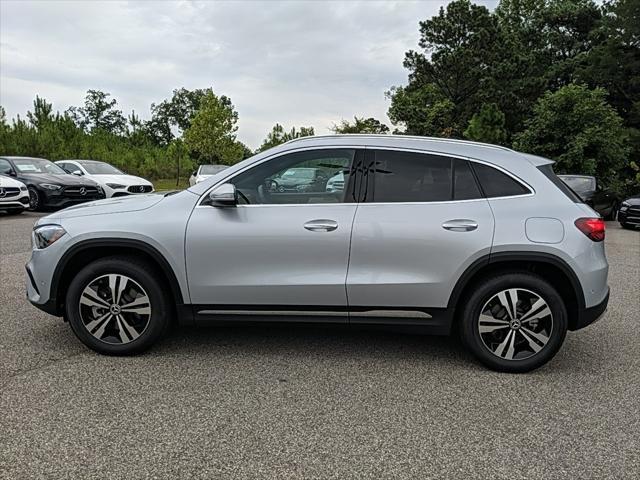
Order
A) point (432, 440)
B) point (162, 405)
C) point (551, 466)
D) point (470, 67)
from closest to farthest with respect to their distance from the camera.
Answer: point (551, 466) → point (432, 440) → point (162, 405) → point (470, 67)

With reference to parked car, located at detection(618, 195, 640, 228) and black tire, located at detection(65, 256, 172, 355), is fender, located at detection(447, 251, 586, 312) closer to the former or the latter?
black tire, located at detection(65, 256, 172, 355)

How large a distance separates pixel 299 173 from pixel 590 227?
2124mm

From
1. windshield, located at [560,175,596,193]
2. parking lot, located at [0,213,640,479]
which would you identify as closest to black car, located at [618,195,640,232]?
windshield, located at [560,175,596,193]

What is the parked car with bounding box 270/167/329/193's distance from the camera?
395 cm

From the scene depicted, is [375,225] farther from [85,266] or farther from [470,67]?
[470,67]

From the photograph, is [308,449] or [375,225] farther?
[375,225]

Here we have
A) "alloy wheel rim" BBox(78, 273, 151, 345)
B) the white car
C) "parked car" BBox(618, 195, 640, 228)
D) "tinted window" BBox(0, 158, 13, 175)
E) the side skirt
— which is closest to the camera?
the side skirt

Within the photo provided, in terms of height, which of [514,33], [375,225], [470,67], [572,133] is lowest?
[375,225]

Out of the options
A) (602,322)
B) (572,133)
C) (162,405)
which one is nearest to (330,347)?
(162,405)

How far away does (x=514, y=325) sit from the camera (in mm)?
3717

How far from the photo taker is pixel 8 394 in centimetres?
327

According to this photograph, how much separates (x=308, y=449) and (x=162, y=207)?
211cm

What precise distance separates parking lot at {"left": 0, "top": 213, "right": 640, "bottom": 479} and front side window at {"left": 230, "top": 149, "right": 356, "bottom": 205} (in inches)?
47.9

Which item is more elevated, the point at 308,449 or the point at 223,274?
the point at 223,274
